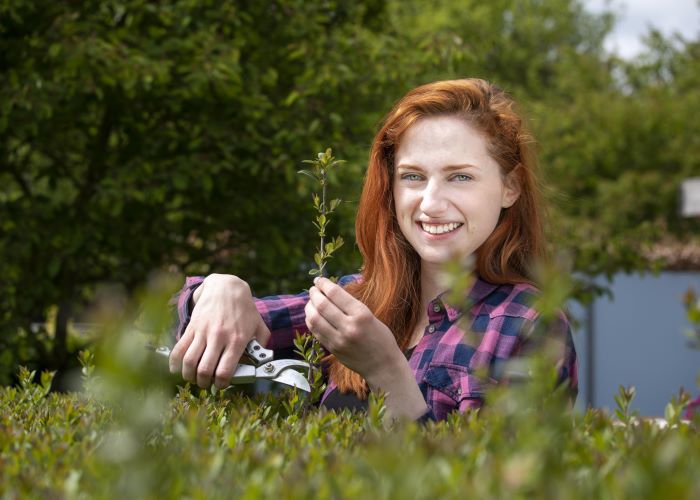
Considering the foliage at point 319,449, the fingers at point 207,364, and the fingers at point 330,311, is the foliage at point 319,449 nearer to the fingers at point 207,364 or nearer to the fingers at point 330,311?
the fingers at point 330,311

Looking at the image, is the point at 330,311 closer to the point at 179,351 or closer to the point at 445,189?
the point at 179,351

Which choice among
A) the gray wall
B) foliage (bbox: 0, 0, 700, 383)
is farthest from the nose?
the gray wall

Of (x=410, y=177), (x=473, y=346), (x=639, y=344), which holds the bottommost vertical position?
(x=639, y=344)

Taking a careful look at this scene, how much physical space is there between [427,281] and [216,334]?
752mm

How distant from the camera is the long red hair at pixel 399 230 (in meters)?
2.74

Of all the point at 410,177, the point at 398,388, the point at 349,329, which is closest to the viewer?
the point at 349,329

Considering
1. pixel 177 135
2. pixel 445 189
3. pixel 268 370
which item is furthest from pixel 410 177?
pixel 177 135

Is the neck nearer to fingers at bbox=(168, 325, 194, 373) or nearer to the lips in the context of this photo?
the lips

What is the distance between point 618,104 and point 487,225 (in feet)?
82.0

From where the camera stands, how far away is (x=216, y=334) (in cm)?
231

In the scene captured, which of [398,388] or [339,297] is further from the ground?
[339,297]

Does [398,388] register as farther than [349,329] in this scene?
Yes

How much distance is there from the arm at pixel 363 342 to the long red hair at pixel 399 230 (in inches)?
21.6

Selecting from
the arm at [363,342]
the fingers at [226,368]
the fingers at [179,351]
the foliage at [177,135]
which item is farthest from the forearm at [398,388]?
the foliage at [177,135]
